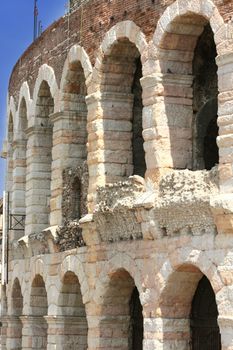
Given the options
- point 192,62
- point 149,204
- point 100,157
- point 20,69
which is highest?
point 20,69

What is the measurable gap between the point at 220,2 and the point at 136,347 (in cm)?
753

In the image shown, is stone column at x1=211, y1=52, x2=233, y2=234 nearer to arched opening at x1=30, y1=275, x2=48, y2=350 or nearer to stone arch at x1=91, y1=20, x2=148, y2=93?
stone arch at x1=91, y1=20, x2=148, y2=93

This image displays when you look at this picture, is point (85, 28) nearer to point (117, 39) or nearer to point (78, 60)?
point (78, 60)

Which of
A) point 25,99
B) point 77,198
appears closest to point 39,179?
point 25,99

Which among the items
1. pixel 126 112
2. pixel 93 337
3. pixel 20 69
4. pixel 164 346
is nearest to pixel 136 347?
pixel 93 337

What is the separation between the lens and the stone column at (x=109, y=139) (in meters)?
21.5

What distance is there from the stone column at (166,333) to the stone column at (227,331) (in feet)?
6.36

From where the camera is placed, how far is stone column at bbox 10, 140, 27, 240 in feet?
90.7

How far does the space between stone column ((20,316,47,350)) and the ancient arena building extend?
3 cm

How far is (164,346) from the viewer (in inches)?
740

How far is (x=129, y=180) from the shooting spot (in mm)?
19969

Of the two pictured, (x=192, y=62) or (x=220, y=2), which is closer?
(x=220, y=2)

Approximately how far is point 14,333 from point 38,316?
90.8 inches

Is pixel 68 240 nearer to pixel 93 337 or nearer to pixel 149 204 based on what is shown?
pixel 93 337
